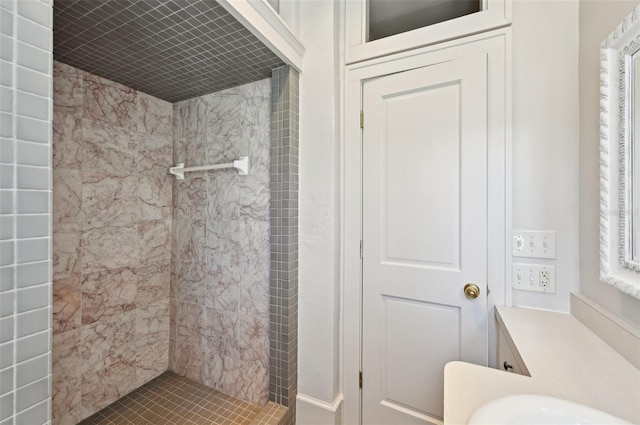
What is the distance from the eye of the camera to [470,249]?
1221 millimetres

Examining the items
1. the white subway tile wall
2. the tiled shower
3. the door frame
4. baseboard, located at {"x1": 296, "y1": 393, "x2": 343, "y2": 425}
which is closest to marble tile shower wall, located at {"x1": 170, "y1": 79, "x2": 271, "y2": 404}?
the tiled shower

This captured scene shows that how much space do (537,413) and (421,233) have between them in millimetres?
820

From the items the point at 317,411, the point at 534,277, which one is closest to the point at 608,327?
the point at 534,277

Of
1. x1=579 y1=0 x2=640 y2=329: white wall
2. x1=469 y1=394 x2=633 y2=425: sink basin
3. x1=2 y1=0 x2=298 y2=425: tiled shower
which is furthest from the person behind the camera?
x1=2 y1=0 x2=298 y2=425: tiled shower

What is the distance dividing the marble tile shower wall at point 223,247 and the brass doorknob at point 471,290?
1.04 meters

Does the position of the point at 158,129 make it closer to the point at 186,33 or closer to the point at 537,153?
the point at 186,33

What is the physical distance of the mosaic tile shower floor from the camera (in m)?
1.47

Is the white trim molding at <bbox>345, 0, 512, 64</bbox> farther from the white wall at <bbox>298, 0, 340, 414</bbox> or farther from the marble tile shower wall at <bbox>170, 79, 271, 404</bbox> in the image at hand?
the marble tile shower wall at <bbox>170, 79, 271, 404</bbox>

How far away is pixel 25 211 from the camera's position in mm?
587

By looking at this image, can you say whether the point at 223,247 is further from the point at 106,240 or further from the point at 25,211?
the point at 25,211

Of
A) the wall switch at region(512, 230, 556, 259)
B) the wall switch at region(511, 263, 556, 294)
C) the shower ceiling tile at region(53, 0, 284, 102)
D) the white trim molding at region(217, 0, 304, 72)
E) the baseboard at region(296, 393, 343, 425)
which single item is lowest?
the baseboard at region(296, 393, 343, 425)

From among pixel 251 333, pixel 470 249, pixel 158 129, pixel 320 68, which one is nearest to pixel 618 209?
pixel 470 249

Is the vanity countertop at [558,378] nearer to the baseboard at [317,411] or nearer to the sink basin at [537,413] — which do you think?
the sink basin at [537,413]

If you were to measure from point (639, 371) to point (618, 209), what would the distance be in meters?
0.44
